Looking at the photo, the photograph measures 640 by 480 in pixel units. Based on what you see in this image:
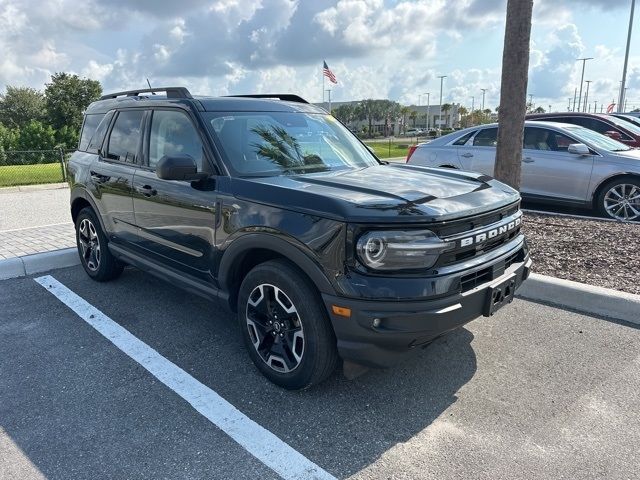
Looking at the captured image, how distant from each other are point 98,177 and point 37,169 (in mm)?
13479

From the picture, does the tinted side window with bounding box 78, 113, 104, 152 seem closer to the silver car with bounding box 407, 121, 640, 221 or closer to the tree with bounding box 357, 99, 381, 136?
the silver car with bounding box 407, 121, 640, 221

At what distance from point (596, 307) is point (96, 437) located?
396cm

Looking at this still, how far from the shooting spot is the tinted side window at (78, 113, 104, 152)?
527 cm

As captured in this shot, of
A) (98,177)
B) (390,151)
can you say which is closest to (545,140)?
(98,177)

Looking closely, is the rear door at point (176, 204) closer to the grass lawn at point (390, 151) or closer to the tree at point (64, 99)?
the grass lawn at point (390, 151)

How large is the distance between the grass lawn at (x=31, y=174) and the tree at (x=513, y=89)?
12.9m

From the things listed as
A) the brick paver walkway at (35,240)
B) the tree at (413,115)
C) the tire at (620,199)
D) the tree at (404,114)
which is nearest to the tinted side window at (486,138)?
the tire at (620,199)

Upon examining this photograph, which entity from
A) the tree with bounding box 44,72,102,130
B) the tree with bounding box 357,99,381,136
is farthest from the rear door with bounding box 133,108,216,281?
the tree with bounding box 357,99,381,136

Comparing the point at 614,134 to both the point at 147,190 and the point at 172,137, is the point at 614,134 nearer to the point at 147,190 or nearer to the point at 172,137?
the point at 172,137

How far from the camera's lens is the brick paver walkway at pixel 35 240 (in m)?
6.22

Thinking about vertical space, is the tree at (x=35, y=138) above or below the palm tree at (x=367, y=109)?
below

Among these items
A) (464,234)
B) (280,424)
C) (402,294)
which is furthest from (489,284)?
(280,424)

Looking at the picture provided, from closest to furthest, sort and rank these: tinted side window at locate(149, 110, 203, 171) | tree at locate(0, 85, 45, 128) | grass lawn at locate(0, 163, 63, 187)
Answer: tinted side window at locate(149, 110, 203, 171)
grass lawn at locate(0, 163, 63, 187)
tree at locate(0, 85, 45, 128)

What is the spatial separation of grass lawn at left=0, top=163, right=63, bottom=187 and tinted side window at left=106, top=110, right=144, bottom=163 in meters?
11.3
